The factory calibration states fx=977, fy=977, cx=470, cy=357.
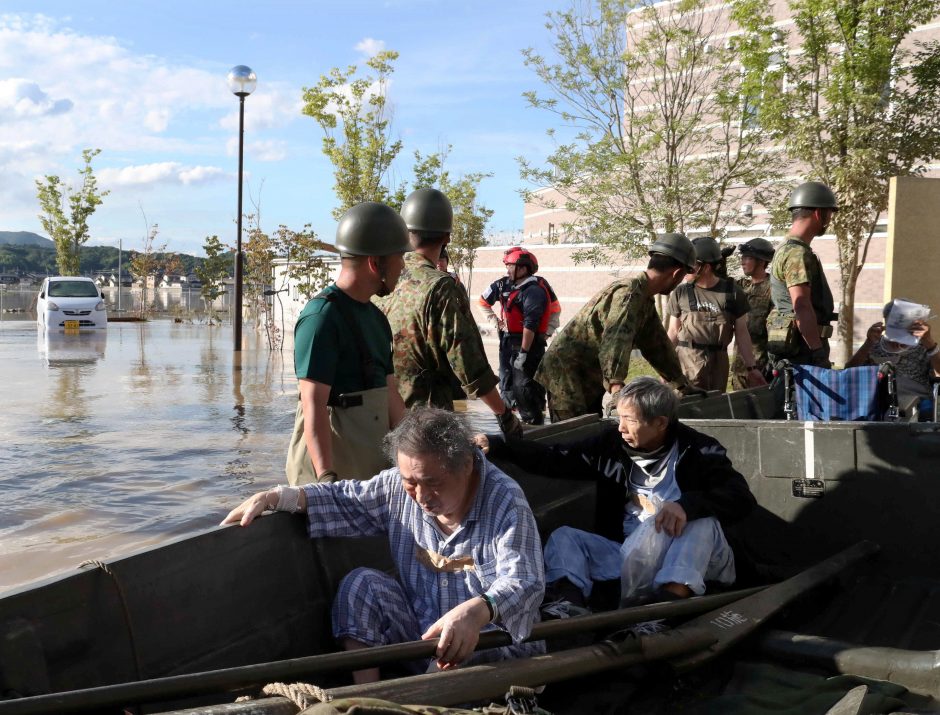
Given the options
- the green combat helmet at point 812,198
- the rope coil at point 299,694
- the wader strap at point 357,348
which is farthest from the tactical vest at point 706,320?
the rope coil at point 299,694

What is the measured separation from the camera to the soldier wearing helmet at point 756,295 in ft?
25.4

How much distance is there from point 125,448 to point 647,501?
648cm

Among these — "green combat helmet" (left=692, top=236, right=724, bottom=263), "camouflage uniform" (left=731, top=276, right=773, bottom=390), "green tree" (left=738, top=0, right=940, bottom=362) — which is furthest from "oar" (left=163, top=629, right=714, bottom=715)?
"green tree" (left=738, top=0, right=940, bottom=362)

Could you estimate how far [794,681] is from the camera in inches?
129

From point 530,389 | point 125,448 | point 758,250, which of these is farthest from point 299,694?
point 125,448

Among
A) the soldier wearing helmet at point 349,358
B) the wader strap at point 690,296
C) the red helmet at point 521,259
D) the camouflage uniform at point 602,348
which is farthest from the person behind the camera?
the red helmet at point 521,259

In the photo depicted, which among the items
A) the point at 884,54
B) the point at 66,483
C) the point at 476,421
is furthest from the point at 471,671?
the point at 884,54

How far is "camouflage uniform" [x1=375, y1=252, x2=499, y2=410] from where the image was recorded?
437 cm

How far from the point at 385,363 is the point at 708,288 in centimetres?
389

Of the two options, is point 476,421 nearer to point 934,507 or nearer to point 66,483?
point 66,483

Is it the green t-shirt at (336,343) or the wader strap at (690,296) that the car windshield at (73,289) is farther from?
the green t-shirt at (336,343)

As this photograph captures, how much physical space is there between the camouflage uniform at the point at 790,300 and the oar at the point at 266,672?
Answer: 3.74m

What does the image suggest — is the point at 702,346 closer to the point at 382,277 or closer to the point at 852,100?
the point at 382,277

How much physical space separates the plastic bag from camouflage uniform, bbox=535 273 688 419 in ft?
4.15
